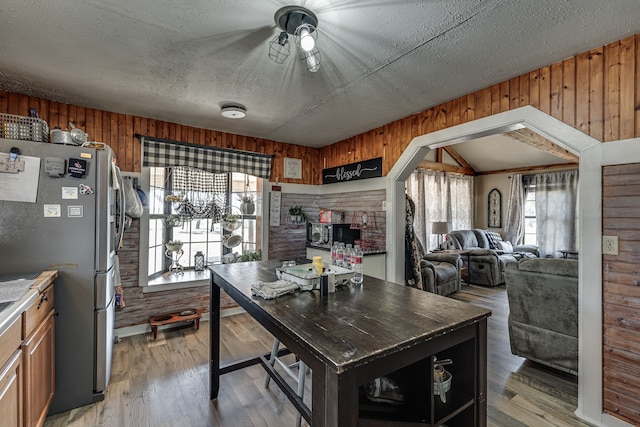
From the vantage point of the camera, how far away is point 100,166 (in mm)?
2084

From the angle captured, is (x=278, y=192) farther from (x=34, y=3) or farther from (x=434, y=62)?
(x=34, y=3)

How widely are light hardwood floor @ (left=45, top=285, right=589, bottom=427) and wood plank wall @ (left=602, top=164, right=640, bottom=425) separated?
0.33 meters

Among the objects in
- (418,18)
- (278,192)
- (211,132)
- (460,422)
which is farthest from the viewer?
(278,192)

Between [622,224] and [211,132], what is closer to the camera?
[622,224]

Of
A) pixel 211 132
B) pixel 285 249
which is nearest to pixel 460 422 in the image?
pixel 285 249

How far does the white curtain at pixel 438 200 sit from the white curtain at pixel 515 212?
852 mm

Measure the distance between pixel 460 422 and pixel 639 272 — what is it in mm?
1508

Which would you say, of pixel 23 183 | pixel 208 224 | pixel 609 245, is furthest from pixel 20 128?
pixel 609 245

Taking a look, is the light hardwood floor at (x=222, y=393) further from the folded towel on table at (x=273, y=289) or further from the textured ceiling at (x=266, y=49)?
the textured ceiling at (x=266, y=49)

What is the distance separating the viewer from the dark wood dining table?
919 mm

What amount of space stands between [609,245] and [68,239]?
361 cm

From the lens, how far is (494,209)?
752 centimetres

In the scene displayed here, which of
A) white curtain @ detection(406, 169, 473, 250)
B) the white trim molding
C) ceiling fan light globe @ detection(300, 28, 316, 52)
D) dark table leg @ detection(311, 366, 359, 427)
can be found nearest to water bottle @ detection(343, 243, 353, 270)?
dark table leg @ detection(311, 366, 359, 427)

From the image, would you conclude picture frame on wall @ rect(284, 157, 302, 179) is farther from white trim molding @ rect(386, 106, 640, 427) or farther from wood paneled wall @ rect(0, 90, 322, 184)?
white trim molding @ rect(386, 106, 640, 427)
